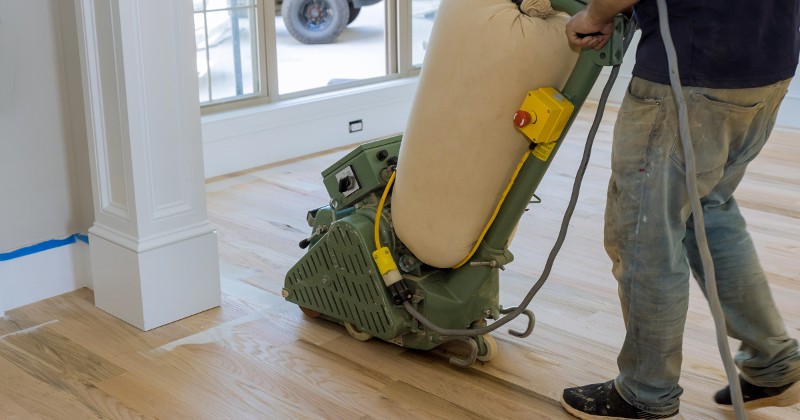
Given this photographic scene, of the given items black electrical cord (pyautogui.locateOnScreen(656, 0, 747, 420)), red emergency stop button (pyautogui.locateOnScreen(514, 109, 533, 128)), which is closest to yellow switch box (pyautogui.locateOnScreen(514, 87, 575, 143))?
red emergency stop button (pyautogui.locateOnScreen(514, 109, 533, 128))

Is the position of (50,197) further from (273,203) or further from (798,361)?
(798,361)

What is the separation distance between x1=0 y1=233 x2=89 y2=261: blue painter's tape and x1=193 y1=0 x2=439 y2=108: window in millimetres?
1366

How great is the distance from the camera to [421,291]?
209cm

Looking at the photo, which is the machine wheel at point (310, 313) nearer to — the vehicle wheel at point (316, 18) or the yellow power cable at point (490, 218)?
the yellow power cable at point (490, 218)

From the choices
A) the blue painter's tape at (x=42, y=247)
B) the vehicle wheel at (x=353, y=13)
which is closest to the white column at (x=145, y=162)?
the blue painter's tape at (x=42, y=247)

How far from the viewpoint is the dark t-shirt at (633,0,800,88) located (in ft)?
5.08

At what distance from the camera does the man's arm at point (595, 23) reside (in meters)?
1.56

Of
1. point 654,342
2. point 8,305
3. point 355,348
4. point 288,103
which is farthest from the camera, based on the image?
point 288,103

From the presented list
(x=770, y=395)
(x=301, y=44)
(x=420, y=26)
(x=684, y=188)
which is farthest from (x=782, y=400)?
(x=301, y=44)

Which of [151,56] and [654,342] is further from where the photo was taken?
[151,56]

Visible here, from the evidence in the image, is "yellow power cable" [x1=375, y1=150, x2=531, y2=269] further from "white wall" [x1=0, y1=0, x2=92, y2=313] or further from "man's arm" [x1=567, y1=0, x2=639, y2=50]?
"white wall" [x1=0, y1=0, x2=92, y2=313]

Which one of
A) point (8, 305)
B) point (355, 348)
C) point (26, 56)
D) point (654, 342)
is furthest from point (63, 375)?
point (654, 342)

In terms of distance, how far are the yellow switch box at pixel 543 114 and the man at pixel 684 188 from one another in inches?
4.9

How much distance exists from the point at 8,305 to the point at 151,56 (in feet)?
2.66
